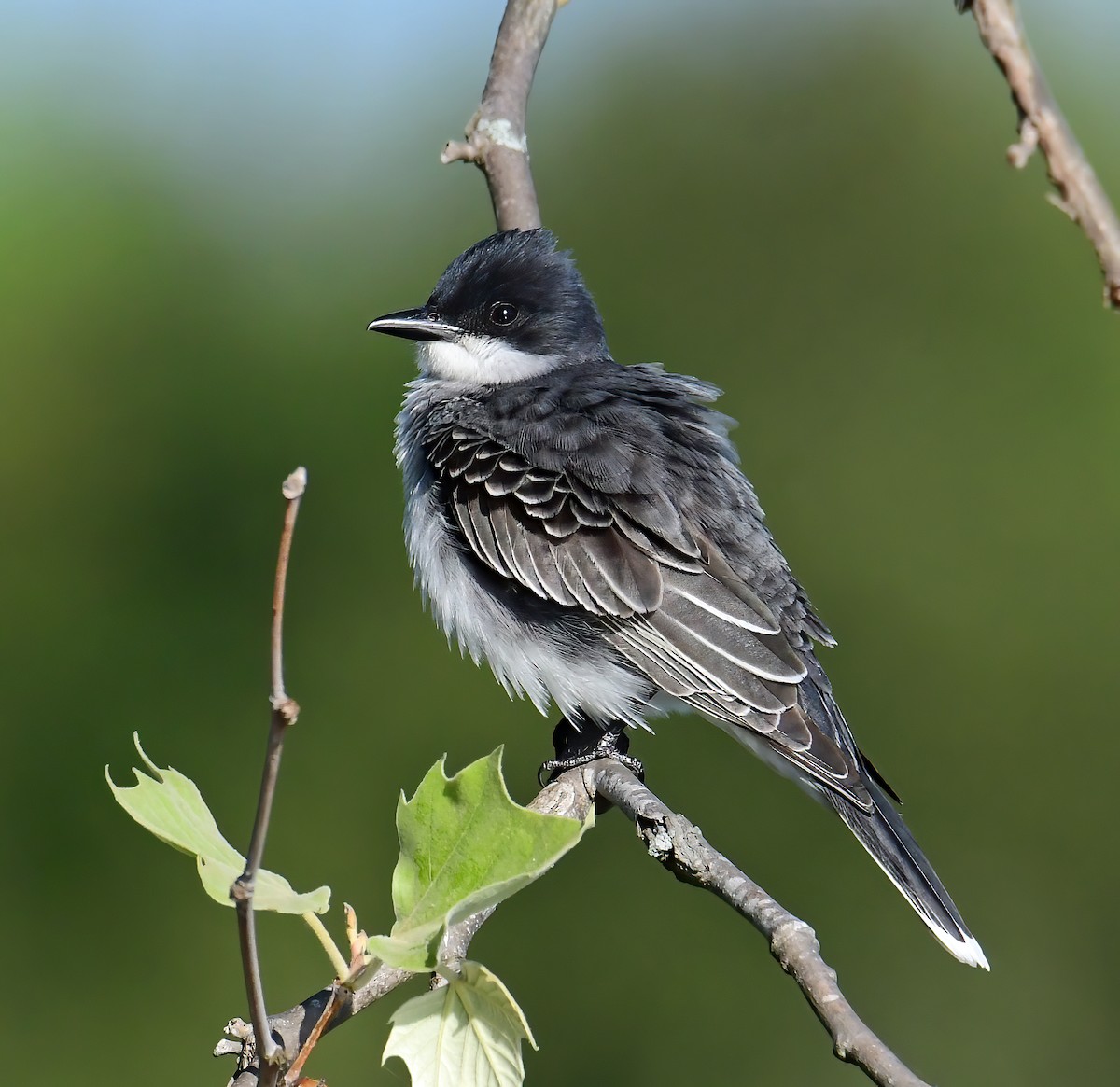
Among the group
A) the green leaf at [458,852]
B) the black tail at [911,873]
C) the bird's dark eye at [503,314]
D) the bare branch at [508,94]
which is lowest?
the black tail at [911,873]

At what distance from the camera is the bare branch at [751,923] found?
79.7 inches

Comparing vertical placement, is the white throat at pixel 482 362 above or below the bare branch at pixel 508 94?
below

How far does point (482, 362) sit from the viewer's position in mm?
4996

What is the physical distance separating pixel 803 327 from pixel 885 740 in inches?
103

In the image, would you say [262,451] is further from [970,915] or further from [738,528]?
[970,915]

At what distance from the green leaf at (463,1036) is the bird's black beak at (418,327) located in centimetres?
324

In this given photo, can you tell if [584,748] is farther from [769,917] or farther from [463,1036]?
[463,1036]

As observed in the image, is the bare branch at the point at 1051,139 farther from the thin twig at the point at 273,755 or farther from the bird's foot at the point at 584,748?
the bird's foot at the point at 584,748

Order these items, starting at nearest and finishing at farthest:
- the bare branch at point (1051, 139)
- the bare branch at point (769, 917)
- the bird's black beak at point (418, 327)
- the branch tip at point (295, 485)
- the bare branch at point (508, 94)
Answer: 1. the bare branch at point (1051, 139)
2. the branch tip at point (295, 485)
3. the bare branch at point (769, 917)
4. the bare branch at point (508, 94)
5. the bird's black beak at point (418, 327)

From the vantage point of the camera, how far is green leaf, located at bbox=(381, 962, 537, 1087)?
2.04m

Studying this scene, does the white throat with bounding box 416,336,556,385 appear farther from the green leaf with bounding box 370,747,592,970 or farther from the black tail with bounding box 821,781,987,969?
the green leaf with bounding box 370,747,592,970

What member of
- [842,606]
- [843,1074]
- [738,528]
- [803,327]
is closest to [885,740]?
[842,606]

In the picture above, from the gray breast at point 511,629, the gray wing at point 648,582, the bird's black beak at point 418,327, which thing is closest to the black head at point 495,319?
the bird's black beak at point 418,327

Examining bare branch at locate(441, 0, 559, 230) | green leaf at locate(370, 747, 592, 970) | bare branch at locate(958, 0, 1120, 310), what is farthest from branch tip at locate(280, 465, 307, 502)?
bare branch at locate(441, 0, 559, 230)
